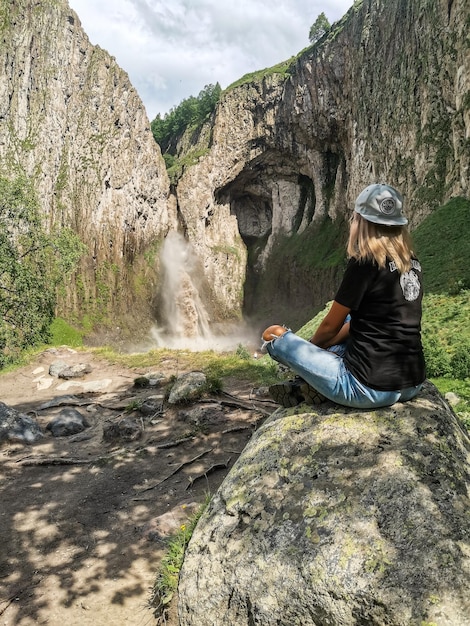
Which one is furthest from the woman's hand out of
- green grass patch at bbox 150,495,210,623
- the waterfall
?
the waterfall

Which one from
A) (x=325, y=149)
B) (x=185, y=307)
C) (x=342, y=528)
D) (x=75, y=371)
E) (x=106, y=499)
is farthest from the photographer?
(x=185, y=307)

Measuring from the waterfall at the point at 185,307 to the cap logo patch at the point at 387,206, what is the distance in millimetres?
43102

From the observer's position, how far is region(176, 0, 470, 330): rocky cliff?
75.4 ft

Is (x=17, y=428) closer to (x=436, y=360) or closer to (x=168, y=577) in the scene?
(x=168, y=577)

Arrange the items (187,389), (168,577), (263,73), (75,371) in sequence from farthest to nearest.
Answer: (263,73)
(75,371)
(187,389)
(168,577)

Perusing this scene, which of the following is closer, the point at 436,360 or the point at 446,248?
the point at 436,360

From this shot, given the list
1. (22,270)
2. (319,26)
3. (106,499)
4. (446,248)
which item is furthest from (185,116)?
(106,499)

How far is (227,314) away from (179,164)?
19.9m

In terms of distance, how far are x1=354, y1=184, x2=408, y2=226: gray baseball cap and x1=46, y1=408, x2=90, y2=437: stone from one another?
723 centimetres

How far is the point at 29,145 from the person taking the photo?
34094mm

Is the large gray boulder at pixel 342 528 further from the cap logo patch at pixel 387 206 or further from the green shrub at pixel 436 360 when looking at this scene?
the green shrub at pixel 436 360

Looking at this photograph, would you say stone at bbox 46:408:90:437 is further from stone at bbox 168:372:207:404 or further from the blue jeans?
the blue jeans

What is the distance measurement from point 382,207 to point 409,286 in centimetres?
64

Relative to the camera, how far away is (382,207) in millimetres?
3123
